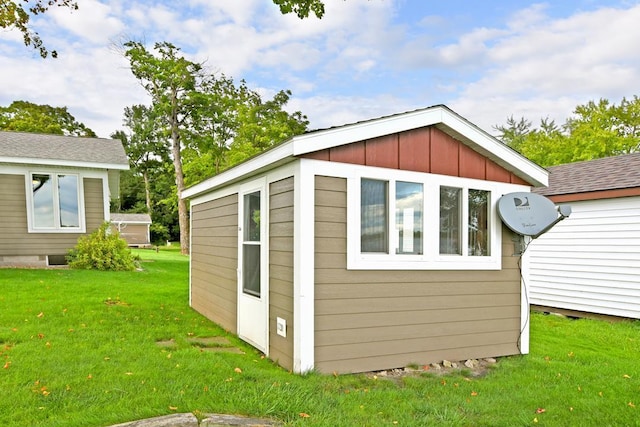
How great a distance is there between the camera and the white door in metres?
4.79

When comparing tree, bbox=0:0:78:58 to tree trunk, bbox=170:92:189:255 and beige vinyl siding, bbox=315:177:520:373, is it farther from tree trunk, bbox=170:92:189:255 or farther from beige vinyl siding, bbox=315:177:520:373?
tree trunk, bbox=170:92:189:255

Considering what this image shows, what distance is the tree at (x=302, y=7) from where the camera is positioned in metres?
4.73

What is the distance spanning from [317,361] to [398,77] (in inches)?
452

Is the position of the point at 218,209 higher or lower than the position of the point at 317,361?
higher

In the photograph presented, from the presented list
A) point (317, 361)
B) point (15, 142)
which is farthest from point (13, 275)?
point (317, 361)

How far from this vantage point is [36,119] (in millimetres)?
29000

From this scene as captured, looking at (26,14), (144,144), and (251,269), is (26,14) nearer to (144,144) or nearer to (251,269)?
(251,269)

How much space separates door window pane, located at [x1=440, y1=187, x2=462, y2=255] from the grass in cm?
134

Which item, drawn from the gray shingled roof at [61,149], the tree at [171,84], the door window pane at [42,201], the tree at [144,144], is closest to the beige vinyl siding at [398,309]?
the gray shingled roof at [61,149]

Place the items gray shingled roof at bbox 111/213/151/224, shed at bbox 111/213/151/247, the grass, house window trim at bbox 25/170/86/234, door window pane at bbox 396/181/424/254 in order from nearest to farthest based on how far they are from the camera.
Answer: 1. the grass
2. door window pane at bbox 396/181/424/254
3. house window trim at bbox 25/170/86/234
4. gray shingled roof at bbox 111/213/151/224
5. shed at bbox 111/213/151/247

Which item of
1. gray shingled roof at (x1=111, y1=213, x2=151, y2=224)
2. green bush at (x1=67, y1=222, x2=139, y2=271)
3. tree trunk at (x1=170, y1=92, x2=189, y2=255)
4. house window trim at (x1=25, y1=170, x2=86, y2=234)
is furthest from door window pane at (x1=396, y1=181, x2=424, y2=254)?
gray shingled roof at (x1=111, y1=213, x2=151, y2=224)

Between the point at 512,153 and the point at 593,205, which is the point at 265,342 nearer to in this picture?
the point at 512,153

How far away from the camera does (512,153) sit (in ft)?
16.7

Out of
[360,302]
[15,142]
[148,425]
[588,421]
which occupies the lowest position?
[588,421]
